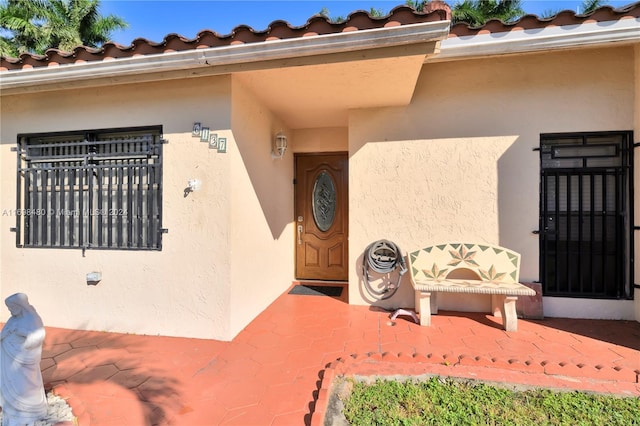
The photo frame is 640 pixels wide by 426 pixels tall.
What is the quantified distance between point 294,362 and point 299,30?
3.72 m

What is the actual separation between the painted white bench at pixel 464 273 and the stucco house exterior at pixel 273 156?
0.89 feet

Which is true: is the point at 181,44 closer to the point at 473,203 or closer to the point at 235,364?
the point at 235,364

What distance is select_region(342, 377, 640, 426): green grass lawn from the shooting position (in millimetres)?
2404

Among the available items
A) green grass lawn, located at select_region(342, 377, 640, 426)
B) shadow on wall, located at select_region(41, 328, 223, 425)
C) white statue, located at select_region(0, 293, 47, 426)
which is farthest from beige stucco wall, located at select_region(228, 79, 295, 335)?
green grass lawn, located at select_region(342, 377, 640, 426)

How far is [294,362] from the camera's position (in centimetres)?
326

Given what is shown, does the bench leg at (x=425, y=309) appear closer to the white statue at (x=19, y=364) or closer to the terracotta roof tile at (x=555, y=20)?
the terracotta roof tile at (x=555, y=20)

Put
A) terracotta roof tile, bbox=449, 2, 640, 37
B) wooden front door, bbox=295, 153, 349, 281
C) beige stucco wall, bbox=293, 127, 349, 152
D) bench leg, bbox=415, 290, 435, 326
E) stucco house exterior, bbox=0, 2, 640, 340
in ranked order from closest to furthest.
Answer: terracotta roof tile, bbox=449, 2, 640, 37, stucco house exterior, bbox=0, 2, 640, 340, bench leg, bbox=415, 290, 435, 326, beige stucco wall, bbox=293, 127, 349, 152, wooden front door, bbox=295, 153, 349, 281

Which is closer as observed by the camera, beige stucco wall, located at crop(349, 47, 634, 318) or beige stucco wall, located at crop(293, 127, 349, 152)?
beige stucco wall, located at crop(349, 47, 634, 318)

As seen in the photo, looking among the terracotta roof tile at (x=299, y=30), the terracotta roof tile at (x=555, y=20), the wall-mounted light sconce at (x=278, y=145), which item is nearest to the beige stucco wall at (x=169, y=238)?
the terracotta roof tile at (x=299, y=30)

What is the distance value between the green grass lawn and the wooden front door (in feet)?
12.1

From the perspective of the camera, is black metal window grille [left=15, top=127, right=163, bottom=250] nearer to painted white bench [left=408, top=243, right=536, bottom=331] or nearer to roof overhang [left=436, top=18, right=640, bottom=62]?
painted white bench [left=408, top=243, right=536, bottom=331]

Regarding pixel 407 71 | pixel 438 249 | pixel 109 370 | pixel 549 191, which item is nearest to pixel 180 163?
pixel 109 370

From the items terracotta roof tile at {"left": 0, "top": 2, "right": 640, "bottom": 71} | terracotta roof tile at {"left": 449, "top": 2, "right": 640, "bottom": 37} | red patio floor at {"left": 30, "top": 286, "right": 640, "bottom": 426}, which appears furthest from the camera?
terracotta roof tile at {"left": 449, "top": 2, "right": 640, "bottom": 37}

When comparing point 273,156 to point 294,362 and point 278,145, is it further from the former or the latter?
point 294,362
